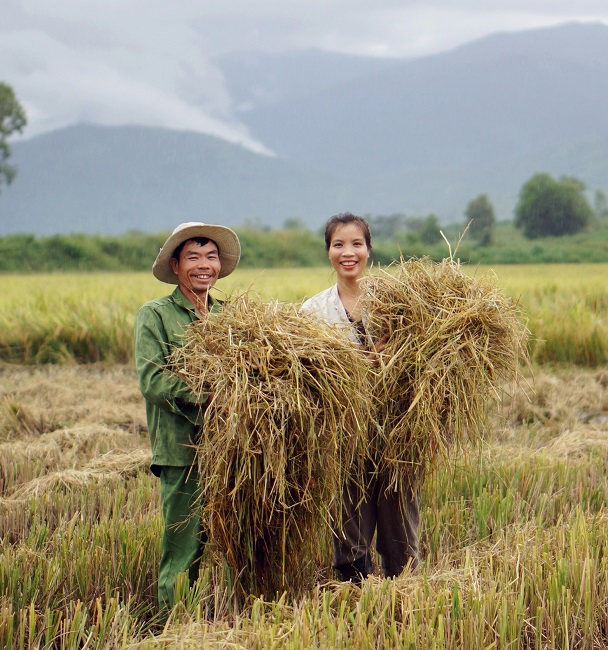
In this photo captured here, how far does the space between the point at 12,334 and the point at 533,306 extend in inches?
231

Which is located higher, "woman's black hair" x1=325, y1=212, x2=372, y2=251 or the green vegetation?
"woman's black hair" x1=325, y1=212, x2=372, y2=251

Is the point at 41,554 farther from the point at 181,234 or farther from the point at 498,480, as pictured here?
the point at 498,480

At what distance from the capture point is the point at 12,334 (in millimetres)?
8383

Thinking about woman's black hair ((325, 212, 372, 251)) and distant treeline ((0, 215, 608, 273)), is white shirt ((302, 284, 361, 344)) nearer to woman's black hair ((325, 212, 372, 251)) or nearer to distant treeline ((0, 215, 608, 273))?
woman's black hair ((325, 212, 372, 251))

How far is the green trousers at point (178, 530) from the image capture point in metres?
2.60

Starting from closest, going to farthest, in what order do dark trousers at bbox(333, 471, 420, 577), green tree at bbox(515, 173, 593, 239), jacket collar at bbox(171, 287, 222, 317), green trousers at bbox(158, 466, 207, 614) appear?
1. green trousers at bbox(158, 466, 207, 614)
2. jacket collar at bbox(171, 287, 222, 317)
3. dark trousers at bbox(333, 471, 420, 577)
4. green tree at bbox(515, 173, 593, 239)

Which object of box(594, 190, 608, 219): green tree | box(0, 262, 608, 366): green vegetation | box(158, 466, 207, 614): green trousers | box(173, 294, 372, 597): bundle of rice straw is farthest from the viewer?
box(594, 190, 608, 219): green tree

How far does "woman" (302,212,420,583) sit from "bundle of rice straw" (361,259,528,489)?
81mm

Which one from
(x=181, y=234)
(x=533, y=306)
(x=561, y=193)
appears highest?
(x=561, y=193)

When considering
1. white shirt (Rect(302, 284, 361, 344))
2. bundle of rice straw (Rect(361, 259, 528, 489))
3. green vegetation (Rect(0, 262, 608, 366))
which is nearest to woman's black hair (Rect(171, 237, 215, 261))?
white shirt (Rect(302, 284, 361, 344))

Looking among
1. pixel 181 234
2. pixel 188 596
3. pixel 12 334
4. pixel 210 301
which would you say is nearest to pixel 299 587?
pixel 188 596

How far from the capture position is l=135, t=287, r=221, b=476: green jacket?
245 centimetres

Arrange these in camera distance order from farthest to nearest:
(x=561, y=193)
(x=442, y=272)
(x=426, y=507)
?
(x=561, y=193), (x=426, y=507), (x=442, y=272)

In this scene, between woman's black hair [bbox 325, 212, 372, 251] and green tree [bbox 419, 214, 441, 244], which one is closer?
woman's black hair [bbox 325, 212, 372, 251]
